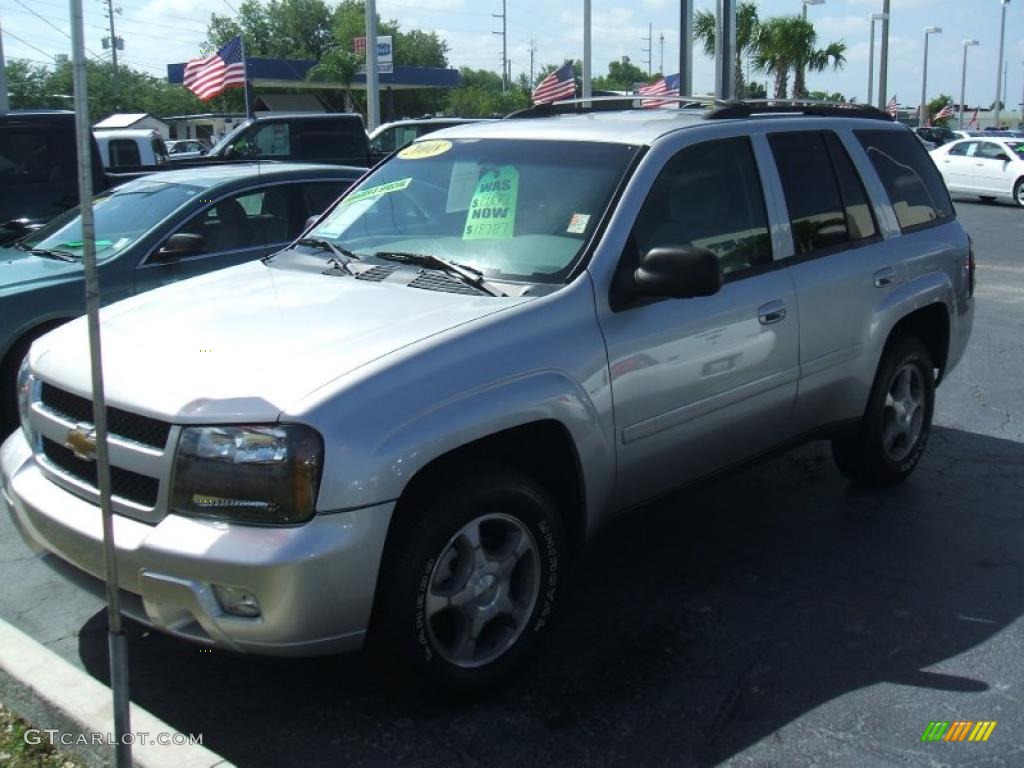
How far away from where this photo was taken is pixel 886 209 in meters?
5.49

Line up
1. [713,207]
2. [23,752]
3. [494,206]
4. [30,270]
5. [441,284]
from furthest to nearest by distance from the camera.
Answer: [30,270] → [713,207] → [494,206] → [441,284] → [23,752]

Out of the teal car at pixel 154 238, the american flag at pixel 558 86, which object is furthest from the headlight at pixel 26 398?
the american flag at pixel 558 86

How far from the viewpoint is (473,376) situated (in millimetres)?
3439

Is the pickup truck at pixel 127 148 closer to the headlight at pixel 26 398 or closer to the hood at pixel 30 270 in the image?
the hood at pixel 30 270

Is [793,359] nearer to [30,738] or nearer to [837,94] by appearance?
[30,738]

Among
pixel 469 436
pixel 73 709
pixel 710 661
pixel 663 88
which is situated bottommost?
pixel 710 661

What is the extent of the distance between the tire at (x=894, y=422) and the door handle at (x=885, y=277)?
0.36 meters

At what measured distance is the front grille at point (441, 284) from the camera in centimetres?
396

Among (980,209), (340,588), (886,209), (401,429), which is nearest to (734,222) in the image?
(886,209)

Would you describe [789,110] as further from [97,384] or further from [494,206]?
[97,384]

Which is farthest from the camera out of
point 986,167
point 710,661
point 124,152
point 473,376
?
point 986,167

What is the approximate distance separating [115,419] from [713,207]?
2.50 m

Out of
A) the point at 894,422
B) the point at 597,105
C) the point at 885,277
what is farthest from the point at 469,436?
the point at 894,422

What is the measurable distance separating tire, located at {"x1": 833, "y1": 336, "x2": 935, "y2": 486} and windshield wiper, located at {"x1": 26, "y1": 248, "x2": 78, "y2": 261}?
4.65 metres
